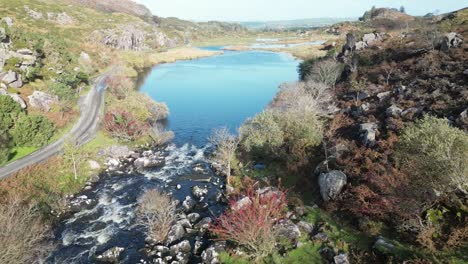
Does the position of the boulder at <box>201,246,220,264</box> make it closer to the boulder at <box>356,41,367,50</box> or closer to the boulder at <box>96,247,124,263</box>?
the boulder at <box>96,247,124,263</box>

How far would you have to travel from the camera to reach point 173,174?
59.9m

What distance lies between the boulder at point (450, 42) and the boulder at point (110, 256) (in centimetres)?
8603

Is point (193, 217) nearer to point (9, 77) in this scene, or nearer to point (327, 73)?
point (9, 77)

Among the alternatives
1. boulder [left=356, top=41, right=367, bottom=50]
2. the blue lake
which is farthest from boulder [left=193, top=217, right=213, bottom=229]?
boulder [left=356, top=41, right=367, bottom=50]

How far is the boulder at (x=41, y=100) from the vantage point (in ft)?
260

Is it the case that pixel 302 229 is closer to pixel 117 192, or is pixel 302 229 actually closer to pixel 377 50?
pixel 117 192

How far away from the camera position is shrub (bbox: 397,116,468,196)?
95.6 ft

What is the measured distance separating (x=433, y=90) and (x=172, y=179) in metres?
51.6

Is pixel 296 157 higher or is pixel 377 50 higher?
pixel 377 50

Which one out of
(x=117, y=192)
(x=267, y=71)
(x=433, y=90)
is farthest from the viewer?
(x=267, y=71)

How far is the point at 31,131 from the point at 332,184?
53456 millimetres

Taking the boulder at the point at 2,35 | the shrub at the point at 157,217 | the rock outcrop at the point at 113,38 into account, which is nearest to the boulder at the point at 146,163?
the shrub at the point at 157,217

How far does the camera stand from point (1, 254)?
27.8 m

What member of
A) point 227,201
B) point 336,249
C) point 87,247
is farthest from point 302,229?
point 87,247
